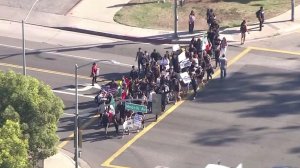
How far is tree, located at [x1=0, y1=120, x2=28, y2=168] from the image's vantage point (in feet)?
103

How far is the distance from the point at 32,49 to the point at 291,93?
50.8 feet

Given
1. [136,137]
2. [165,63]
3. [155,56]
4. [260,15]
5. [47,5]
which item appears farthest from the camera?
[47,5]

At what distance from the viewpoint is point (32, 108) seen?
113 ft

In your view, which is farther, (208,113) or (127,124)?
(208,113)

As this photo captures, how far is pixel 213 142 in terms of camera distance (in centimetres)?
4050

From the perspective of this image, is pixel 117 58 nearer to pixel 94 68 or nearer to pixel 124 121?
pixel 94 68

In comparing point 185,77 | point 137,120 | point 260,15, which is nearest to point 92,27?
point 260,15

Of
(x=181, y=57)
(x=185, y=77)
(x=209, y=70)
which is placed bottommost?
(x=185, y=77)

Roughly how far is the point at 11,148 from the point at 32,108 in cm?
292

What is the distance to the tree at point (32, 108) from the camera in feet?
112

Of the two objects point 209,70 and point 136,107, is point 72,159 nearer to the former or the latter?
point 136,107

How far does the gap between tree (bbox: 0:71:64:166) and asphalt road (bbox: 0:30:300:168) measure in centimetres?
429

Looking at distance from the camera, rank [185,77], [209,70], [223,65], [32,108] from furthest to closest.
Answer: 1. [223,65]
2. [209,70]
3. [185,77]
4. [32,108]

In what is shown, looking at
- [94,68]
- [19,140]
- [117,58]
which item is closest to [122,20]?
[117,58]
